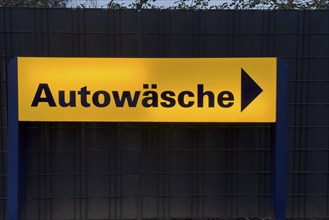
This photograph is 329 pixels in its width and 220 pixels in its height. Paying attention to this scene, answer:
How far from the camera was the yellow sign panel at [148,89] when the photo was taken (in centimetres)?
396

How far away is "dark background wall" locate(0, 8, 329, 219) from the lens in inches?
179

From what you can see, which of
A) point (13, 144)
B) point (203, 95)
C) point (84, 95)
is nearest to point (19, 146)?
point (13, 144)

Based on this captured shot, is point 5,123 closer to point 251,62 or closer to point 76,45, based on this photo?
point 76,45

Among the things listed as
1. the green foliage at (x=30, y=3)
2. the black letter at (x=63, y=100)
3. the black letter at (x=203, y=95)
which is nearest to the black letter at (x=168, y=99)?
the black letter at (x=203, y=95)

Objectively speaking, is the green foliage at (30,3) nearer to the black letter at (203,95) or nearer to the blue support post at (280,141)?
the black letter at (203,95)

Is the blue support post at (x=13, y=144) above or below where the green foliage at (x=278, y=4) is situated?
below

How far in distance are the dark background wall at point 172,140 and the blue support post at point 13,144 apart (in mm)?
603

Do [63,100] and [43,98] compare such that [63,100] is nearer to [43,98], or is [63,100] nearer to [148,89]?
[43,98]

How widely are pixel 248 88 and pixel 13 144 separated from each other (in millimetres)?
2365

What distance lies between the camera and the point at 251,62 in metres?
3.99

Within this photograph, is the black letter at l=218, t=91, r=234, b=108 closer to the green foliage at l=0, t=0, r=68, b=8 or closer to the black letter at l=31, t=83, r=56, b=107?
the black letter at l=31, t=83, r=56, b=107

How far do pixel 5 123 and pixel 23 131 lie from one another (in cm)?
45

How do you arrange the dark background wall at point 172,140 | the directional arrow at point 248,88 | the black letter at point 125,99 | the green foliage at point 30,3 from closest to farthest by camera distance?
the directional arrow at point 248,88 < the black letter at point 125,99 < the dark background wall at point 172,140 < the green foliage at point 30,3

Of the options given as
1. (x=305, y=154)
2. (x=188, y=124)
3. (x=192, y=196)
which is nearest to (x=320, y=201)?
(x=305, y=154)
